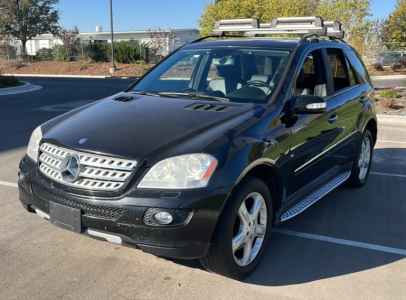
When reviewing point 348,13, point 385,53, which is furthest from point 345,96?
point 385,53

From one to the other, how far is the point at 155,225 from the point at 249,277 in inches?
40.2

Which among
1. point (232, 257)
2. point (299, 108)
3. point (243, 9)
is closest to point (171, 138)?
point (232, 257)

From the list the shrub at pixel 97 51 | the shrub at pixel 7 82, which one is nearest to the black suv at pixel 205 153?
the shrub at pixel 7 82

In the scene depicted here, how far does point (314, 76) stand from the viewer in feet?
Result: 15.6

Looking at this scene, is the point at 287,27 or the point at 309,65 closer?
the point at 309,65

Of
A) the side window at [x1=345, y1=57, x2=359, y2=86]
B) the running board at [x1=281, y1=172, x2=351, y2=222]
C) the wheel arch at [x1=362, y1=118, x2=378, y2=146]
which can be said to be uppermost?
the side window at [x1=345, y1=57, x2=359, y2=86]

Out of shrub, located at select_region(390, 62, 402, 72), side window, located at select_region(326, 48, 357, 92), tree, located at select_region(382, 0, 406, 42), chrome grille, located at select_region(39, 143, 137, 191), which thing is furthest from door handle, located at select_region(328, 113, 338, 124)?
tree, located at select_region(382, 0, 406, 42)

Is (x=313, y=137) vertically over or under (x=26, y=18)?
under

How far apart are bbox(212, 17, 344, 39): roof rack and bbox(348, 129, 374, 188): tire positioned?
140 centimetres

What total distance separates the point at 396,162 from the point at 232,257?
526 cm

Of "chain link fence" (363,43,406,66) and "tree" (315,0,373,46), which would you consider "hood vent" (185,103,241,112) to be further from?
"chain link fence" (363,43,406,66)

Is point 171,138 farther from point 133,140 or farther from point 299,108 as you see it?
point 299,108

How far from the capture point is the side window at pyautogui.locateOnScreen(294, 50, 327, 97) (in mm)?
4485

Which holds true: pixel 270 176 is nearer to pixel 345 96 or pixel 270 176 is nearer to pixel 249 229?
pixel 249 229
